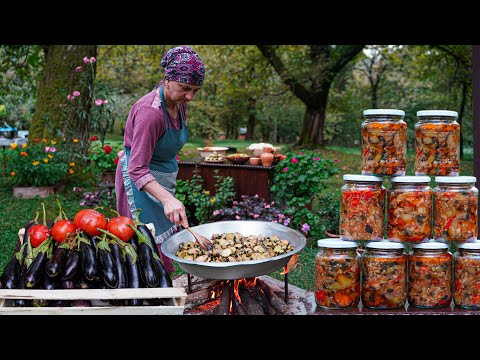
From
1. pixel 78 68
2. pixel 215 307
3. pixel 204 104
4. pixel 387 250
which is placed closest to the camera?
pixel 387 250

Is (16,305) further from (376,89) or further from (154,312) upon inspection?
(376,89)

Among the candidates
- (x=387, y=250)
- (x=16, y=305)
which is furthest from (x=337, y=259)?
(x=16, y=305)

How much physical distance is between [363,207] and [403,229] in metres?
0.19

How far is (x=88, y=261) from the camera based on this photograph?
2.34 metres

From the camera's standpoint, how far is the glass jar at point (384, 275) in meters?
2.54

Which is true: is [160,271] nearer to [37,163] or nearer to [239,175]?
[239,175]

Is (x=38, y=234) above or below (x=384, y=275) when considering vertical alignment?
above

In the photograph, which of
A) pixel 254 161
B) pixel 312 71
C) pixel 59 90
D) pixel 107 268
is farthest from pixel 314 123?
pixel 107 268

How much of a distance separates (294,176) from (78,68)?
142 inches

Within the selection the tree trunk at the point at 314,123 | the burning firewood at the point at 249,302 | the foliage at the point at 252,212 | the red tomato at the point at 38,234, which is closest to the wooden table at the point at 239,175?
the foliage at the point at 252,212

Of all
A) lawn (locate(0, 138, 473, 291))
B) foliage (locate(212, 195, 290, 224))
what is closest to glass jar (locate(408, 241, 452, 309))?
lawn (locate(0, 138, 473, 291))

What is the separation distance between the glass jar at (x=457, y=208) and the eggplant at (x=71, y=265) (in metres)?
1.50

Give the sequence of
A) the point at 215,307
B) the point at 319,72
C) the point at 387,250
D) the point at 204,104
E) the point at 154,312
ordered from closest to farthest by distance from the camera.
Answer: the point at 154,312 < the point at 387,250 < the point at 215,307 < the point at 319,72 < the point at 204,104
